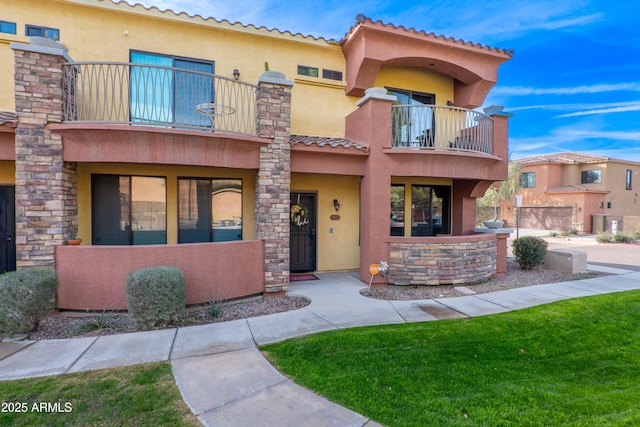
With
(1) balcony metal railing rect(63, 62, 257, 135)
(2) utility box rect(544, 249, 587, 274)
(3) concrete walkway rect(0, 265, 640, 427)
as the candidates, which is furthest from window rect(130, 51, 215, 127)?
(2) utility box rect(544, 249, 587, 274)

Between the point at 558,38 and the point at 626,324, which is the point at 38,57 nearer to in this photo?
the point at 626,324

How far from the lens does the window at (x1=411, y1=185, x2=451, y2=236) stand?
11.1 meters

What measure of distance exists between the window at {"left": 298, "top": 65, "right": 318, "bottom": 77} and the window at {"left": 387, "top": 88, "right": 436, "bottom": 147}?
2647 mm

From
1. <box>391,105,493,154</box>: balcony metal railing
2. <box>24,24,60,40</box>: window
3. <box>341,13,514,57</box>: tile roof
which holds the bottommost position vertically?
<box>391,105,493,154</box>: balcony metal railing

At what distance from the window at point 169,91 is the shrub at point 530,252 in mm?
10559

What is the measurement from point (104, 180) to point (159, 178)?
4.14 feet

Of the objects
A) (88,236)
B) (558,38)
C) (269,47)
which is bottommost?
(88,236)

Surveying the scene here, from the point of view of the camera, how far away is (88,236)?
24.9 ft

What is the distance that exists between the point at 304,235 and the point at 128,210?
488 centimetres

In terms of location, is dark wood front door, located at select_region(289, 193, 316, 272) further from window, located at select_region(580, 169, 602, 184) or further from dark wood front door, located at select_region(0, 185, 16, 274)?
window, located at select_region(580, 169, 602, 184)

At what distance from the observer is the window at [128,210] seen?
25.3ft

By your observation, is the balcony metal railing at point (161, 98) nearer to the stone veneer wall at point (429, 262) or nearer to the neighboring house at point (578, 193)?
the stone veneer wall at point (429, 262)

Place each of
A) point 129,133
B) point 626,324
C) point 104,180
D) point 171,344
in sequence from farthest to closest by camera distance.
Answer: point 104,180 < point 129,133 < point 626,324 < point 171,344

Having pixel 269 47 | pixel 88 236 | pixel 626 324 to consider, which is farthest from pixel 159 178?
pixel 626 324
